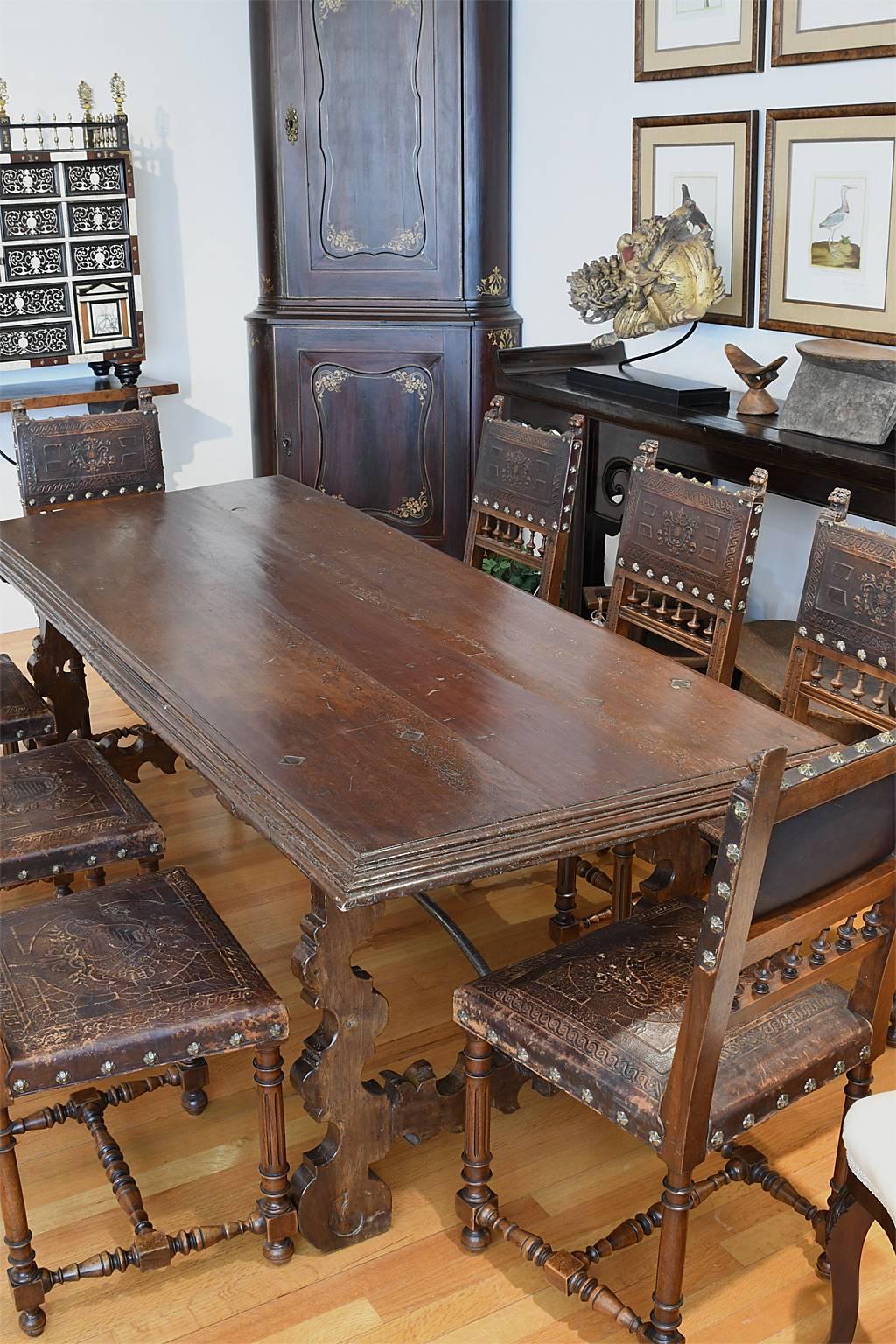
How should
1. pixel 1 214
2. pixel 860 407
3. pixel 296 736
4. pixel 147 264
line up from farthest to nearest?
pixel 147 264, pixel 1 214, pixel 860 407, pixel 296 736

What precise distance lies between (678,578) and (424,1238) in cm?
135

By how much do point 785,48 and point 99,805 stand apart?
2457 millimetres

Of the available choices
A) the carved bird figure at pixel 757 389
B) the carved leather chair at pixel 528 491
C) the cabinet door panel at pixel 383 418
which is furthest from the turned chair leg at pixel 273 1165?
the cabinet door panel at pixel 383 418

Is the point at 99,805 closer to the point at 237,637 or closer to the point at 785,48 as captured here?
the point at 237,637

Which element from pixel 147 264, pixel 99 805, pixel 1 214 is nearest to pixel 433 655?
pixel 99 805

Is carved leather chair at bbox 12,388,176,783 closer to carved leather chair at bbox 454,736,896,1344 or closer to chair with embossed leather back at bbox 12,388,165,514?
chair with embossed leather back at bbox 12,388,165,514

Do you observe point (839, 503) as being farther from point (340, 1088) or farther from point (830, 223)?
point (340, 1088)

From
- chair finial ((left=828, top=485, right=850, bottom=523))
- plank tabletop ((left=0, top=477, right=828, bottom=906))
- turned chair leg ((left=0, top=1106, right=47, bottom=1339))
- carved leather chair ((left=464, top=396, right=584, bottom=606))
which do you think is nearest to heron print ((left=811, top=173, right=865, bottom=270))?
carved leather chair ((left=464, top=396, right=584, bottom=606))

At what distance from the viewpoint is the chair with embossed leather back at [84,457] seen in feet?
11.7

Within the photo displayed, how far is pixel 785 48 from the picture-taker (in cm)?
334

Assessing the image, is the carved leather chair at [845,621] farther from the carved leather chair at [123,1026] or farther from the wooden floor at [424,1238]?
the carved leather chair at [123,1026]

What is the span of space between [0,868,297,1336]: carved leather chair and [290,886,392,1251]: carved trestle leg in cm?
5

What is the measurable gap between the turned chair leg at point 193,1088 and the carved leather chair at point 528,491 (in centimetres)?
132

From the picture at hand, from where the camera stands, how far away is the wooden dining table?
1.81 metres
